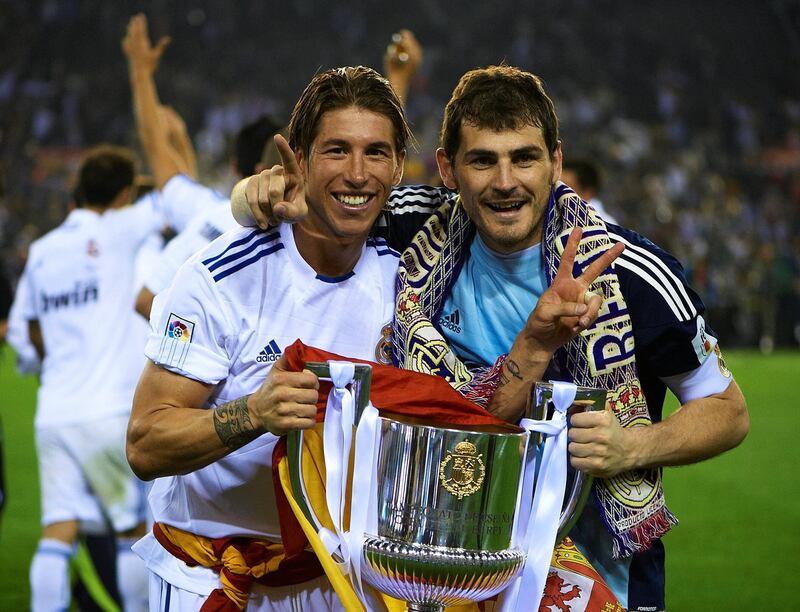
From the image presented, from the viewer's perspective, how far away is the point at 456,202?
309 centimetres

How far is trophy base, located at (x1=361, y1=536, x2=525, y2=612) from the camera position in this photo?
2172 mm

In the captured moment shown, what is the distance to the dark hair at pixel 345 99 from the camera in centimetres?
281

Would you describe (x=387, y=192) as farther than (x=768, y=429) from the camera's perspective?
No

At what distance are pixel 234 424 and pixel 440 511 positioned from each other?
22.4 inches

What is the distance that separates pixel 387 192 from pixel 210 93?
934 inches

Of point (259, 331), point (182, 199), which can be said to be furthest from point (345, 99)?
point (182, 199)

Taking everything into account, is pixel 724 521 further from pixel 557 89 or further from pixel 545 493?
pixel 557 89

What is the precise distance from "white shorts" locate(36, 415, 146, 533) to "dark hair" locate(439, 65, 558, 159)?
135 inches

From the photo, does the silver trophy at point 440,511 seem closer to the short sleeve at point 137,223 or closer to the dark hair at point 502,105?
the dark hair at point 502,105

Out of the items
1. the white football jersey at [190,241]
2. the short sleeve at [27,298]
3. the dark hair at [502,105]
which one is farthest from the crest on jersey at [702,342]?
the short sleeve at [27,298]

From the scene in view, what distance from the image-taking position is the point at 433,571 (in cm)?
217

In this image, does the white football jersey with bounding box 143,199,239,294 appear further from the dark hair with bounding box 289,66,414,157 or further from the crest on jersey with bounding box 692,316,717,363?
the crest on jersey with bounding box 692,316,717,363

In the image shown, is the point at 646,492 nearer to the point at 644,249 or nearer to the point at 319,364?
the point at 644,249

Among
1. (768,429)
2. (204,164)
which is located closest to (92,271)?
(768,429)
